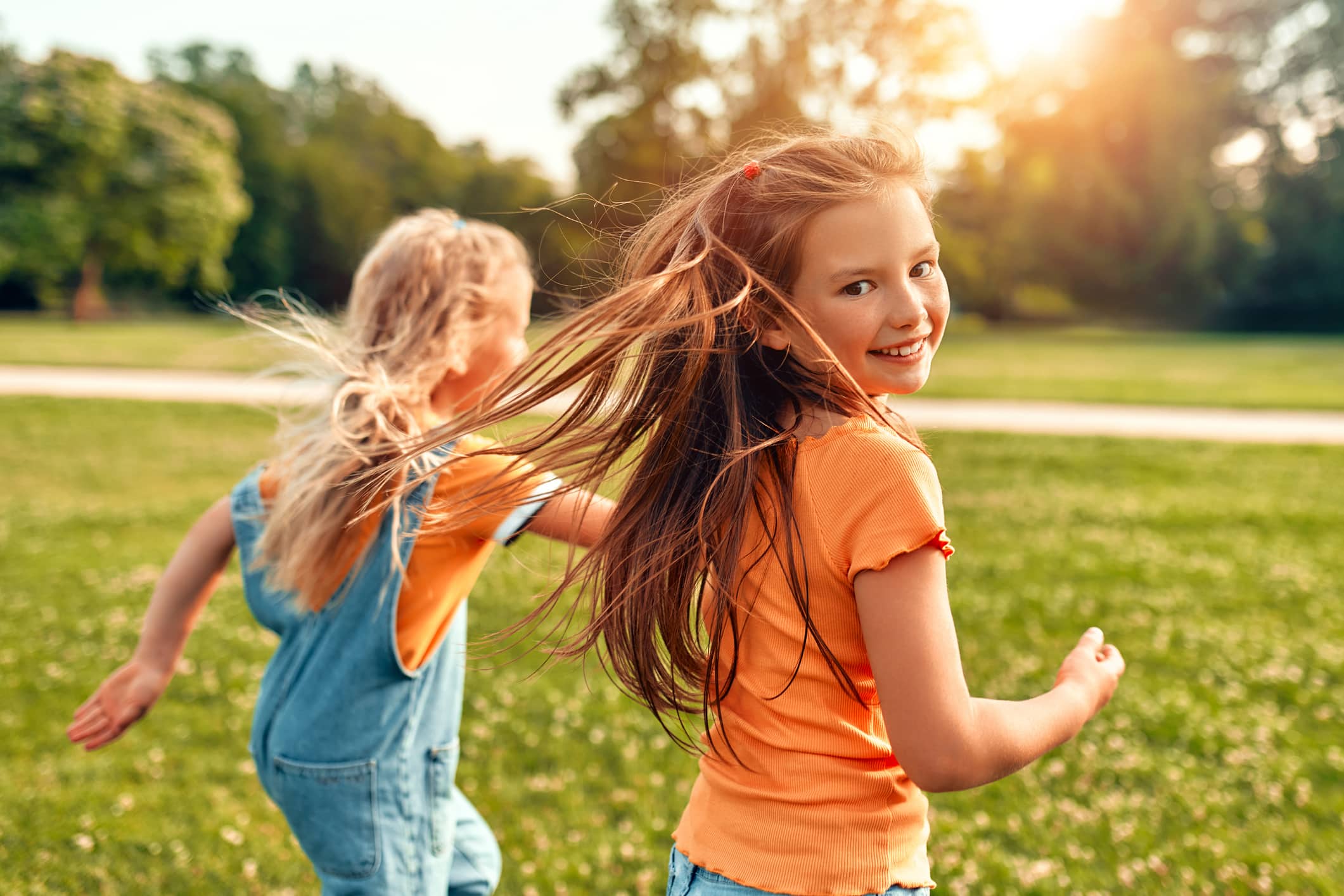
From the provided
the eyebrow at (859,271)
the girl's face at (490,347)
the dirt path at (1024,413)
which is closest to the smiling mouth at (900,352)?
the eyebrow at (859,271)

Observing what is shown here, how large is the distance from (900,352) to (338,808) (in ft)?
4.76

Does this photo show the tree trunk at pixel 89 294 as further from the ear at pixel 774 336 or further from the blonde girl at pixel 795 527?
the ear at pixel 774 336

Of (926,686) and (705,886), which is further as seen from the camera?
(705,886)

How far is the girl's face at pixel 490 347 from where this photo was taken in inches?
99.9

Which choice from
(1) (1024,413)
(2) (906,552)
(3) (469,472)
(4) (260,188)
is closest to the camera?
(2) (906,552)

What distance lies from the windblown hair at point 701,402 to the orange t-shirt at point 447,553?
1.11 ft

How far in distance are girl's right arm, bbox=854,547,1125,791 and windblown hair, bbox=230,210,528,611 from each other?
1023 mm

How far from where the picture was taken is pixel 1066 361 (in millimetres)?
27438

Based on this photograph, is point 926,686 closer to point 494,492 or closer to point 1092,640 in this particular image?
point 1092,640

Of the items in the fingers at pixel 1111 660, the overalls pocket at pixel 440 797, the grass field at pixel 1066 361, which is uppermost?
the fingers at pixel 1111 660

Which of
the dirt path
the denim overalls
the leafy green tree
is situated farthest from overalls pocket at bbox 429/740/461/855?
the leafy green tree

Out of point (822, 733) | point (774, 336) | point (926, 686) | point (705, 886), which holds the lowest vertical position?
point (705, 886)

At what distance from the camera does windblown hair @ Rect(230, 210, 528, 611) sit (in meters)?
2.19

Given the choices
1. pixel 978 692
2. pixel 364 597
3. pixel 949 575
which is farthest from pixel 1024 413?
pixel 364 597
